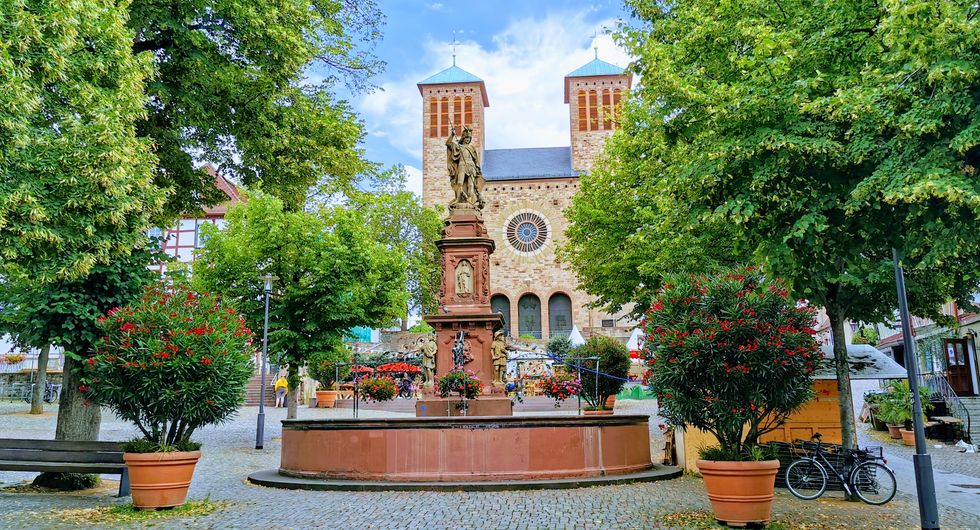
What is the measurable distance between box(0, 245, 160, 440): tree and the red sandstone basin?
3152 mm

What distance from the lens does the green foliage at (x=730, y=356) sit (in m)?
7.80

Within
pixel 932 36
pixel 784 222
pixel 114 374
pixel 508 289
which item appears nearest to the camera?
pixel 932 36

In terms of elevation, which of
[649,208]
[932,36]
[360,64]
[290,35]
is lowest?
[932,36]

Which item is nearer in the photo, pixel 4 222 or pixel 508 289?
pixel 4 222

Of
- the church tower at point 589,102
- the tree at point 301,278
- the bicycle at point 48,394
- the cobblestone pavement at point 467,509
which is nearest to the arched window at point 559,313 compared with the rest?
the church tower at point 589,102

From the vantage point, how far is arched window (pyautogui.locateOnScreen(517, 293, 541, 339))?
57469 mm

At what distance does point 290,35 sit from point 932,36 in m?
9.36

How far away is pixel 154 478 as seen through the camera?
839cm

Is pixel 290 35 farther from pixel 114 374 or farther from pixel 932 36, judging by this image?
pixel 932 36

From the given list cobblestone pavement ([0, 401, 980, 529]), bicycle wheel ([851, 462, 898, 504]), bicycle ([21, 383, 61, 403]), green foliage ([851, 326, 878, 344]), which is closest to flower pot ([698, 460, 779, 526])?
cobblestone pavement ([0, 401, 980, 529])

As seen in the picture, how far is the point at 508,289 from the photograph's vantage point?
5766cm

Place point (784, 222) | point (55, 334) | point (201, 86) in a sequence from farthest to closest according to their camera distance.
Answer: point (201, 86) < point (55, 334) < point (784, 222)

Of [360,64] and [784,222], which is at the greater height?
[360,64]

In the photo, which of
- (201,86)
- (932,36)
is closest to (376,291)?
(201,86)
